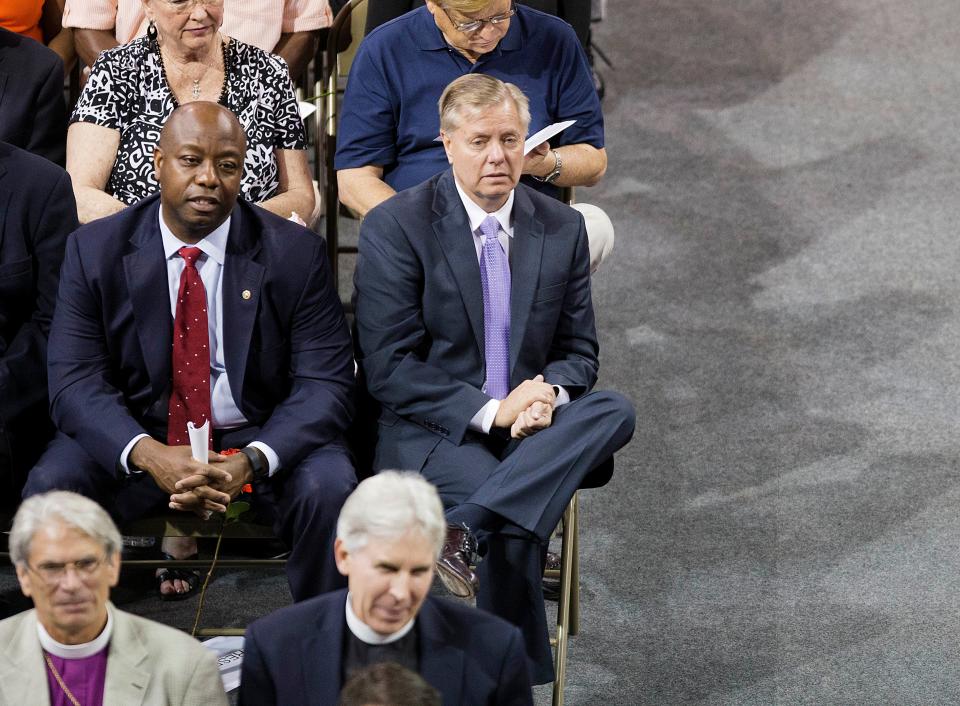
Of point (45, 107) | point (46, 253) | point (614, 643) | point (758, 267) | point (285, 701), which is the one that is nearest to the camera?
point (285, 701)

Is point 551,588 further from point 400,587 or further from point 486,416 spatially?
point 400,587

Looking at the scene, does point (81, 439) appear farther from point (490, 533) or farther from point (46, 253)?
point (490, 533)

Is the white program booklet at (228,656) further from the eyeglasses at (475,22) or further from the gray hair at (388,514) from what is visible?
the eyeglasses at (475,22)

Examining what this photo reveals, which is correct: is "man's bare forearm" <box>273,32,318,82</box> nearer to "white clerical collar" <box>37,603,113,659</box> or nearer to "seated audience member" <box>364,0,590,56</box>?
"seated audience member" <box>364,0,590,56</box>

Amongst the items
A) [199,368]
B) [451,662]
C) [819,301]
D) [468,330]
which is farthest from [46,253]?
[819,301]

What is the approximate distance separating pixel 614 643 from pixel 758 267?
2.18 meters

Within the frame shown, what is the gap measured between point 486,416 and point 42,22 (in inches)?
85.3

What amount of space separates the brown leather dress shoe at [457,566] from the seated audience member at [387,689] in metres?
0.79

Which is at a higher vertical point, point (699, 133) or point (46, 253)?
→ point (46, 253)

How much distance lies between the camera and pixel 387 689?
219 centimetres

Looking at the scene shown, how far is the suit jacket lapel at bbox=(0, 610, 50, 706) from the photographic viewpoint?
260 cm

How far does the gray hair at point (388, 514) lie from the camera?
8.41 feet

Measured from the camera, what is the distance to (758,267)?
18.4ft

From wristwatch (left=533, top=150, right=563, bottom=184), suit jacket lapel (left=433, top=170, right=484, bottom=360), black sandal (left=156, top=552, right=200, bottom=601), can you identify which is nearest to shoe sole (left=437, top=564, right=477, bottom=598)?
suit jacket lapel (left=433, top=170, right=484, bottom=360)
